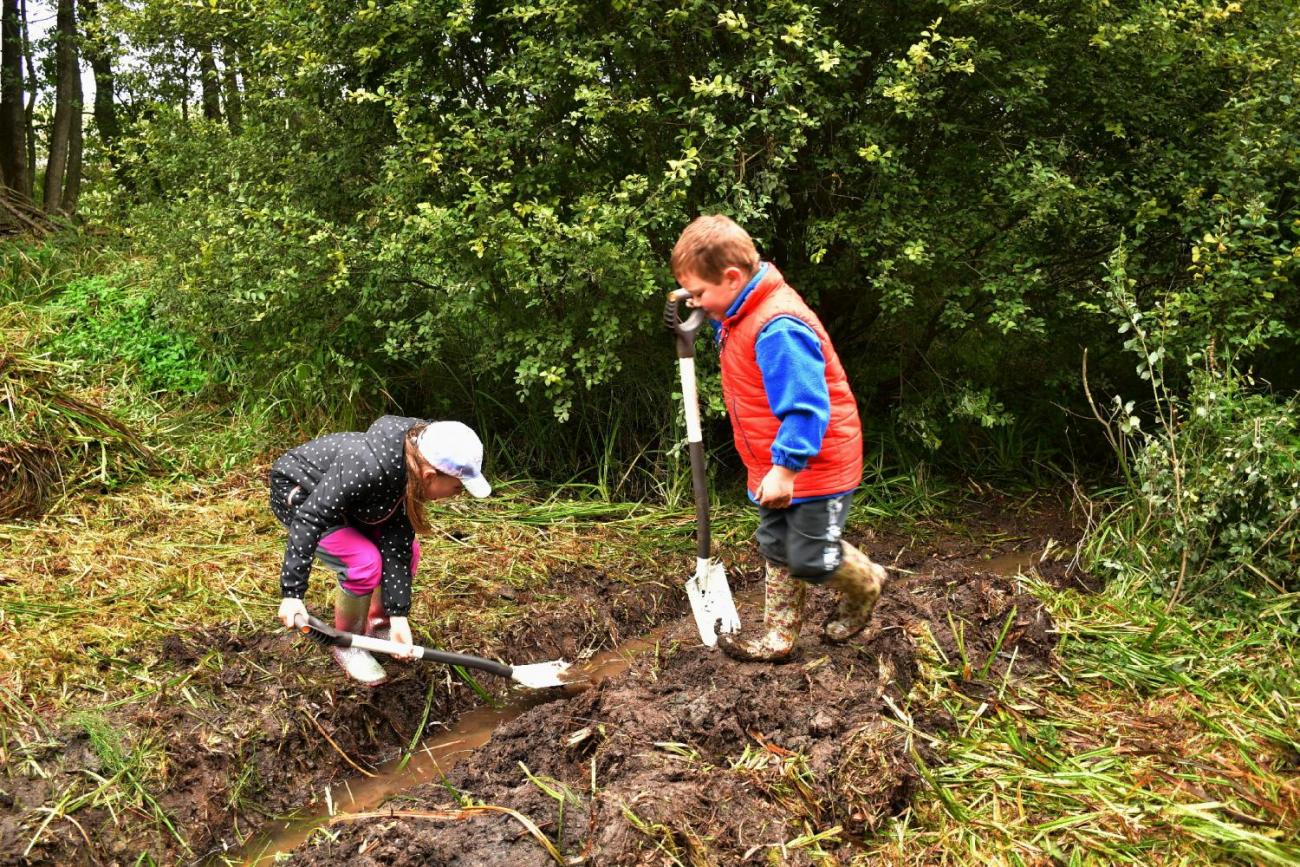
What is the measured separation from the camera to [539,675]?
4.07m

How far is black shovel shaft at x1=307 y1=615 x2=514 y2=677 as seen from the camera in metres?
3.56

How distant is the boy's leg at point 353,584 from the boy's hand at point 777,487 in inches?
59.3

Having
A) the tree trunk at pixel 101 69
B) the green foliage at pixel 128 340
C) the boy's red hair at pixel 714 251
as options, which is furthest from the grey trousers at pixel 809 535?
the tree trunk at pixel 101 69

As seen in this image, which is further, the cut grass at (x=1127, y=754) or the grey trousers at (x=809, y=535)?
the grey trousers at (x=809, y=535)

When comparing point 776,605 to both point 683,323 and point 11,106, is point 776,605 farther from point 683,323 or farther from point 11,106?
point 11,106

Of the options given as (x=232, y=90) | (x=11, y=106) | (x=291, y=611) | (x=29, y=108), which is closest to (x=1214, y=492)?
(x=291, y=611)

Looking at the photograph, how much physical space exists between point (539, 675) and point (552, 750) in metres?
0.63

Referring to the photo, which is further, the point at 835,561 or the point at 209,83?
the point at 209,83

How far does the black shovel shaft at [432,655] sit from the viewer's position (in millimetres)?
3559

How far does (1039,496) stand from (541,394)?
3119mm

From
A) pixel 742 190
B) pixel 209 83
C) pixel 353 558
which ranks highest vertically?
pixel 209 83

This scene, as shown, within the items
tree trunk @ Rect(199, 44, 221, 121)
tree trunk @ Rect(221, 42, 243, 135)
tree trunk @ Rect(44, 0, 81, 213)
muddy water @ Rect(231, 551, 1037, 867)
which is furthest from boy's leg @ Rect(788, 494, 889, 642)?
tree trunk @ Rect(44, 0, 81, 213)

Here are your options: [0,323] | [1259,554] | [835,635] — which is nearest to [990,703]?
[835,635]

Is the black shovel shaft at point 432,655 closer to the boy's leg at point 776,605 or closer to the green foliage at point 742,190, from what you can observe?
the boy's leg at point 776,605
